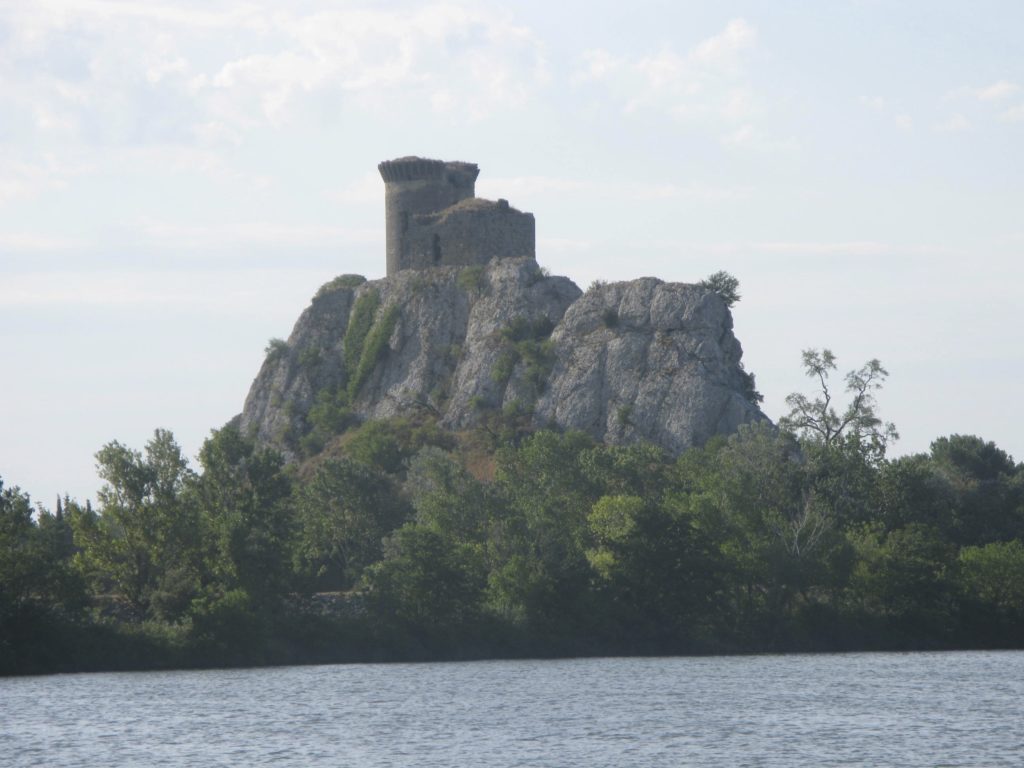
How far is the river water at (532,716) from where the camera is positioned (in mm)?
50125

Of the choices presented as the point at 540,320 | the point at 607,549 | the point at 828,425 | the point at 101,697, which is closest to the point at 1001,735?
the point at 101,697

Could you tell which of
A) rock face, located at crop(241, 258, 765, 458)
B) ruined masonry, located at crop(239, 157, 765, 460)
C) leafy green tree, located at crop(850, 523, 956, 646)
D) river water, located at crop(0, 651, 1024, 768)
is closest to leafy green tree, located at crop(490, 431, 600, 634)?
river water, located at crop(0, 651, 1024, 768)

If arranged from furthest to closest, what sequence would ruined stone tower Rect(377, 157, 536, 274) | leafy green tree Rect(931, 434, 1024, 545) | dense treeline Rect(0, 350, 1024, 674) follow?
ruined stone tower Rect(377, 157, 536, 274) → leafy green tree Rect(931, 434, 1024, 545) → dense treeline Rect(0, 350, 1024, 674)

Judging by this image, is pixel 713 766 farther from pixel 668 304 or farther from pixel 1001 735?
pixel 668 304

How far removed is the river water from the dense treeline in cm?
391

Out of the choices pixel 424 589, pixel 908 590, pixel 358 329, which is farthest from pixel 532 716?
pixel 358 329

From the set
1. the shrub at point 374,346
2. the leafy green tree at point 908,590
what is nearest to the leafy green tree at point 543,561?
the leafy green tree at point 908,590

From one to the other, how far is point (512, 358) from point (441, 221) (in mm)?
16646

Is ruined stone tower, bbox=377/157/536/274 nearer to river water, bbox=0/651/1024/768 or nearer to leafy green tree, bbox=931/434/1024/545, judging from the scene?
leafy green tree, bbox=931/434/1024/545

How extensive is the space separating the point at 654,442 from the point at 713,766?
7228cm

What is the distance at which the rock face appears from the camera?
120750 mm

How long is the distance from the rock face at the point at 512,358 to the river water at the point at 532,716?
4116cm

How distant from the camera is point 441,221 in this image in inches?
5492

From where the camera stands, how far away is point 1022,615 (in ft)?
304
